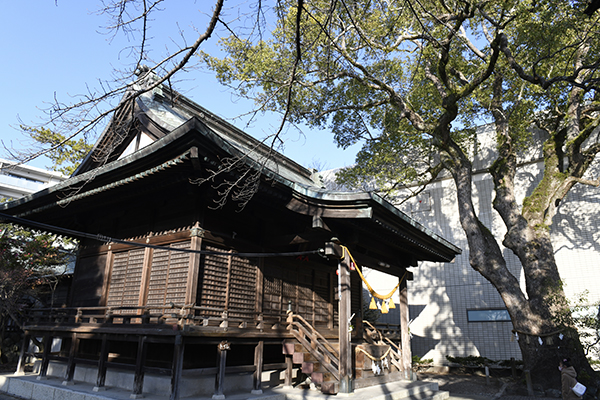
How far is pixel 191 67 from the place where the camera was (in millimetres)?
4273

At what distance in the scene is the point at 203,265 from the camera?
8.67 meters

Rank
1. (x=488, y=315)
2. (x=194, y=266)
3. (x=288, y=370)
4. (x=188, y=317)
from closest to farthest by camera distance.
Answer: (x=188, y=317) < (x=194, y=266) < (x=288, y=370) < (x=488, y=315)

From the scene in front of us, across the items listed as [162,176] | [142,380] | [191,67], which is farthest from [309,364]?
[191,67]

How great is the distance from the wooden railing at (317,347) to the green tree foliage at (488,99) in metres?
5.41

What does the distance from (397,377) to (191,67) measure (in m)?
9.81

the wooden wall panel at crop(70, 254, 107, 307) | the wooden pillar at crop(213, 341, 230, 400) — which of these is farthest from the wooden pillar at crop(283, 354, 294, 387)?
the wooden wall panel at crop(70, 254, 107, 307)

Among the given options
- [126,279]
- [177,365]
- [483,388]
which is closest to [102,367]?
[126,279]

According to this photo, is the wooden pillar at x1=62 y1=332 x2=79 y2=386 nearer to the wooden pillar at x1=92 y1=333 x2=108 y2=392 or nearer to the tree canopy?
the wooden pillar at x1=92 y1=333 x2=108 y2=392

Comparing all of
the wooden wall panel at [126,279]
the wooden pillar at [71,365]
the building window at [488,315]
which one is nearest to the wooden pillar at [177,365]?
the wooden wall panel at [126,279]

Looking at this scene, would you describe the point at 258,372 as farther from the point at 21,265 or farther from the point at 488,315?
the point at 488,315

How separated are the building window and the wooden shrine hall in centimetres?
720

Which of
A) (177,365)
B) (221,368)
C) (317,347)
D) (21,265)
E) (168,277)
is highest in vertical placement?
(21,265)

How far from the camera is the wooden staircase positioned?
830 cm

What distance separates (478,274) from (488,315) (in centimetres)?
180
